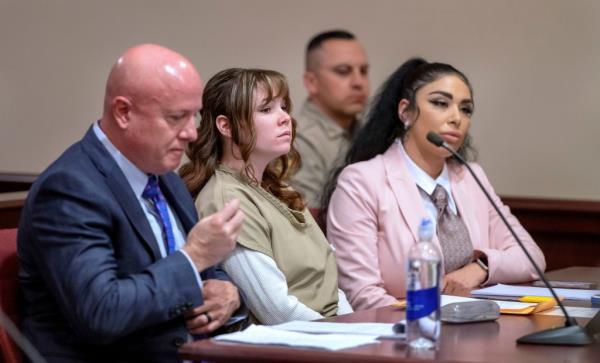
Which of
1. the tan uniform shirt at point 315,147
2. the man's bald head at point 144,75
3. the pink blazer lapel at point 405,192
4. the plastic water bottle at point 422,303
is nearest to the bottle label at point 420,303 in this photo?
the plastic water bottle at point 422,303

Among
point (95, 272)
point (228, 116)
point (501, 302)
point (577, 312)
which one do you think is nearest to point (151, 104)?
point (95, 272)

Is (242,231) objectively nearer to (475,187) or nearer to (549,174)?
(475,187)

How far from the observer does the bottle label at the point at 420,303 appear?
2352 mm

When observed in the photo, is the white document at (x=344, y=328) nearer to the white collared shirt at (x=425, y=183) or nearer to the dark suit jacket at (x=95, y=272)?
the dark suit jacket at (x=95, y=272)

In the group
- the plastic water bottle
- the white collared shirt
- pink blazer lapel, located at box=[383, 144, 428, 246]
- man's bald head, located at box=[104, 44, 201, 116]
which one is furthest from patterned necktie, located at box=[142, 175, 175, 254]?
the white collared shirt

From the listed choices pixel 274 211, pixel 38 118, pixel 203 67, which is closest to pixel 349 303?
pixel 274 211

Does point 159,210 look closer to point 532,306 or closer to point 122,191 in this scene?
point 122,191

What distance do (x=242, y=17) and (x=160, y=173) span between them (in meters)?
3.60

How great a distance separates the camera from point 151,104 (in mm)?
2627

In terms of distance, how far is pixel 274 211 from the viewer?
3252 mm

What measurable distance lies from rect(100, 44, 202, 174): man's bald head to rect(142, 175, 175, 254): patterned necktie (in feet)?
0.32

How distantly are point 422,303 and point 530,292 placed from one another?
1.04 metres

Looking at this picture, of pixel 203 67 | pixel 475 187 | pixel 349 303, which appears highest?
pixel 203 67

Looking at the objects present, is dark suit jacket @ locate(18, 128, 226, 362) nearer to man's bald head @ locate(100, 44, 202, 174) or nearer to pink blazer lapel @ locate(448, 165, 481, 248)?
man's bald head @ locate(100, 44, 202, 174)
